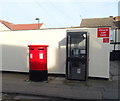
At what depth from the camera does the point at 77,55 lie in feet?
21.6

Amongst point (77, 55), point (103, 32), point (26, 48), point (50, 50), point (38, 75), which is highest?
point (103, 32)

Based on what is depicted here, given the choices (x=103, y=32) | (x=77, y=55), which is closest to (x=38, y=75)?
(x=77, y=55)

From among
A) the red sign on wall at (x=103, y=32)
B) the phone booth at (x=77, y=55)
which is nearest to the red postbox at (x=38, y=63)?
the phone booth at (x=77, y=55)

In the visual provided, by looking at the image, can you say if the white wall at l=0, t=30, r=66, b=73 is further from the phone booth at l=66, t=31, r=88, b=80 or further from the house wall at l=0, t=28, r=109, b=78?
the phone booth at l=66, t=31, r=88, b=80

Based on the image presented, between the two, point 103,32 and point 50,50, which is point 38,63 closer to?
point 50,50

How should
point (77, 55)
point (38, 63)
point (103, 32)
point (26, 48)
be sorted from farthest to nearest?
point (26, 48)
point (77, 55)
point (103, 32)
point (38, 63)

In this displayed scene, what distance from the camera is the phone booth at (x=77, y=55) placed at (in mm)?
6258

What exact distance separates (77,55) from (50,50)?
1586mm

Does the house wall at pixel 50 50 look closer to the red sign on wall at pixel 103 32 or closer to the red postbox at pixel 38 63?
the red sign on wall at pixel 103 32

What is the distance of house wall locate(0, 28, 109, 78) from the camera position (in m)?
6.60

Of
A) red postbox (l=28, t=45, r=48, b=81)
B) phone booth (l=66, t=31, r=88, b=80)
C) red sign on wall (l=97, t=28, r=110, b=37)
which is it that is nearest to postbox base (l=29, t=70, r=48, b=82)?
red postbox (l=28, t=45, r=48, b=81)

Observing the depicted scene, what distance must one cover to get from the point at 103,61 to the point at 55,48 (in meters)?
2.55

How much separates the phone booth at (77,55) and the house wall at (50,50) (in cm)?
43

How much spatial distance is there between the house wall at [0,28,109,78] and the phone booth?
434mm
